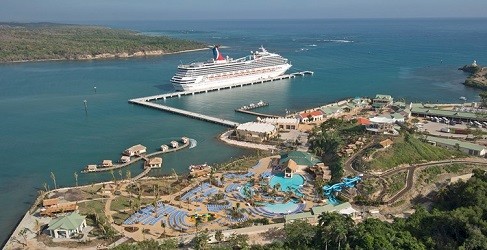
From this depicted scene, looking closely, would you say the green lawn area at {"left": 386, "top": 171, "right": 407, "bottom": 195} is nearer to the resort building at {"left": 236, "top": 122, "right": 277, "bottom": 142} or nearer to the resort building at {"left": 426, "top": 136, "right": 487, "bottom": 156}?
the resort building at {"left": 426, "top": 136, "right": 487, "bottom": 156}

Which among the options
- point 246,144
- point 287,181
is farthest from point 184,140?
point 287,181

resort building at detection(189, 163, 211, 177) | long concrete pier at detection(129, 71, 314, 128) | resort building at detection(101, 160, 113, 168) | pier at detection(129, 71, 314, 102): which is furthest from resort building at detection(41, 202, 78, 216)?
pier at detection(129, 71, 314, 102)

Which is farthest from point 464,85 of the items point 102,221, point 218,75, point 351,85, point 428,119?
point 102,221

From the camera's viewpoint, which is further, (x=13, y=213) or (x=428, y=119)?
(x=428, y=119)

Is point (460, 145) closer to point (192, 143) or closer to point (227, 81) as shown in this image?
point (192, 143)

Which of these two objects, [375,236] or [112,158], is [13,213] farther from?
[375,236]

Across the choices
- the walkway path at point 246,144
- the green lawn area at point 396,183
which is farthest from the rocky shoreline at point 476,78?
the green lawn area at point 396,183

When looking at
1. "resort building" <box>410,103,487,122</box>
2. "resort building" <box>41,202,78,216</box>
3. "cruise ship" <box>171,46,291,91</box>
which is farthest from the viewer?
"cruise ship" <box>171,46,291,91</box>

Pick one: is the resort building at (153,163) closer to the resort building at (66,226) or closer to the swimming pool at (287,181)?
the swimming pool at (287,181)
